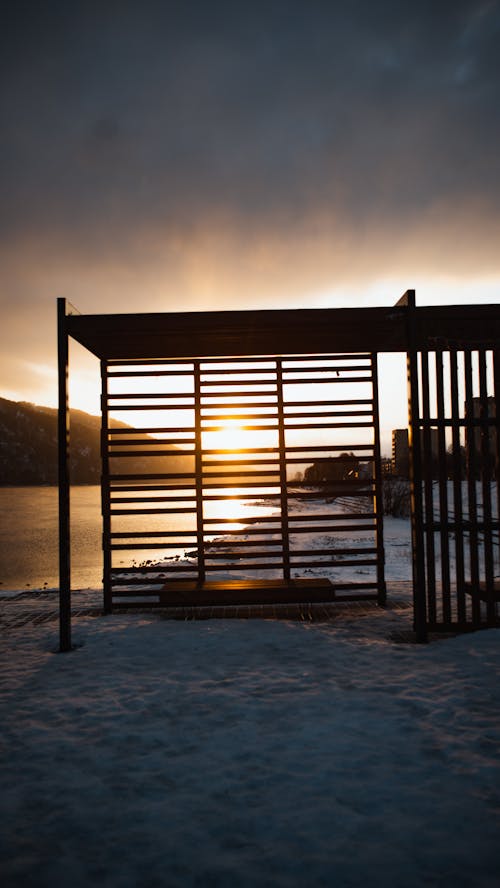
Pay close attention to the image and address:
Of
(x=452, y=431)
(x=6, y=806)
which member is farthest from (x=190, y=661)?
(x=452, y=431)

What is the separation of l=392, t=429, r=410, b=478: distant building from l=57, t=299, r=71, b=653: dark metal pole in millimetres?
20682

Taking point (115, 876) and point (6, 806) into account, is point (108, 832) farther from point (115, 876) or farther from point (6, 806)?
point (6, 806)

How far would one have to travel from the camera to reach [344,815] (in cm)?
237

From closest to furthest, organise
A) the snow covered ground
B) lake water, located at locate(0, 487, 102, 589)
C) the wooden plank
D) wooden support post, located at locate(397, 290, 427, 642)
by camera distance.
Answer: the snow covered ground → wooden support post, located at locate(397, 290, 427, 642) → the wooden plank → lake water, located at locate(0, 487, 102, 589)

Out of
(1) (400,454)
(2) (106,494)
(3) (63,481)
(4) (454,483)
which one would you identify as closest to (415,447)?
(4) (454,483)

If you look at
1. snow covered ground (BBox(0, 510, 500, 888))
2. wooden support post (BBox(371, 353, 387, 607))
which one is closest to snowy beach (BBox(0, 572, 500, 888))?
snow covered ground (BBox(0, 510, 500, 888))

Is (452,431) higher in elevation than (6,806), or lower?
higher

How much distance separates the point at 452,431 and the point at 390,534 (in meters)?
11.0

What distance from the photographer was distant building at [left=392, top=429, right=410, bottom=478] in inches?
945

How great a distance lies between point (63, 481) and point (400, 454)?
2184 centimetres

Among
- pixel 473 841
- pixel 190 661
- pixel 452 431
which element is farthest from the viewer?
pixel 452 431

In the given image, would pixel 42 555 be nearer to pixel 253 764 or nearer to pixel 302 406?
pixel 302 406

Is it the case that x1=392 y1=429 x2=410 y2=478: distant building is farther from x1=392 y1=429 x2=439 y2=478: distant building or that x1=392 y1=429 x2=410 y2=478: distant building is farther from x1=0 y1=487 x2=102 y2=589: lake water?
x1=0 y1=487 x2=102 y2=589: lake water

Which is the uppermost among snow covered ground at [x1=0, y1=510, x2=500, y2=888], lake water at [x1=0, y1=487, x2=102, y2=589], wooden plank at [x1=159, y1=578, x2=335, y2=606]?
wooden plank at [x1=159, y1=578, x2=335, y2=606]
